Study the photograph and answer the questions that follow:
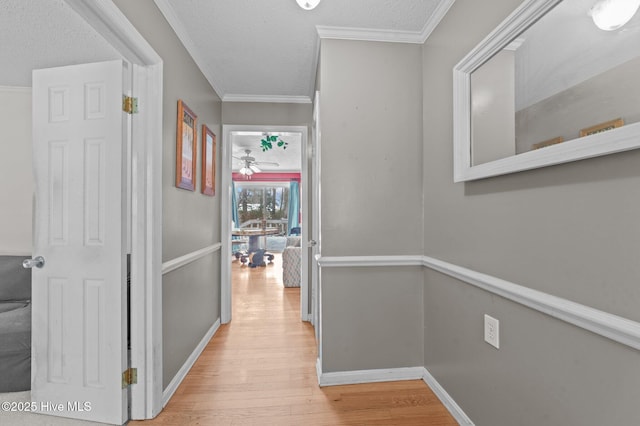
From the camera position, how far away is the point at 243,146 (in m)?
5.73

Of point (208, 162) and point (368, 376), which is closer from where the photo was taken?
point (368, 376)

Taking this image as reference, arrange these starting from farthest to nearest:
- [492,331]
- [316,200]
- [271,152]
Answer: [271,152]
[316,200]
[492,331]

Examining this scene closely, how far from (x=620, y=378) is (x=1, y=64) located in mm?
4005

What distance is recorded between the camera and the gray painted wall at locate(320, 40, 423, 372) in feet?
6.45

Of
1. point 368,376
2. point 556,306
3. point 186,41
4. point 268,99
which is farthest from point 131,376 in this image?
point 268,99

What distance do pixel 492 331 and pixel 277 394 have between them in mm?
1359

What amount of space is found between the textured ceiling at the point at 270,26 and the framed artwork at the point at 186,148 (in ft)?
1.67

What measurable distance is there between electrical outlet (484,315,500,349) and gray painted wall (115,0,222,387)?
5.97ft

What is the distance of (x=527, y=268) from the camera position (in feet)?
3.76

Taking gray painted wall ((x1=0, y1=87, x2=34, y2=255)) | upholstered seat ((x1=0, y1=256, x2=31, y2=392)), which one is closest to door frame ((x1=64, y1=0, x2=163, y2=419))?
upholstered seat ((x1=0, y1=256, x2=31, y2=392))

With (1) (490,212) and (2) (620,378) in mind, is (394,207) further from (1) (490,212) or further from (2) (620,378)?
(2) (620,378)

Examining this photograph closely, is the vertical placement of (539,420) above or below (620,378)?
below

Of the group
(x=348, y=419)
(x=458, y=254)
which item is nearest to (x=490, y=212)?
(x=458, y=254)

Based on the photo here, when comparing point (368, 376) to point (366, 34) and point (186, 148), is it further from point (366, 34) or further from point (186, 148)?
point (366, 34)
